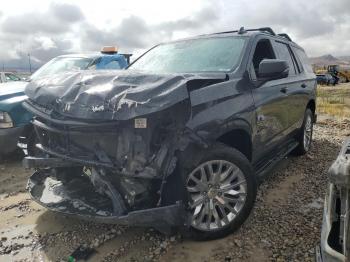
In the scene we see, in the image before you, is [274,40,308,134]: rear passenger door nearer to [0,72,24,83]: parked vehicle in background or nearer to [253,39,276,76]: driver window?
[253,39,276,76]: driver window

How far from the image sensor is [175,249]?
11.1ft

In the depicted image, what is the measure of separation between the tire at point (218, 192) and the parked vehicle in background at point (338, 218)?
4.27 feet

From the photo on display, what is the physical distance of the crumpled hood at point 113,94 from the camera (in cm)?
296

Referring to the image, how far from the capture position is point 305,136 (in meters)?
6.39

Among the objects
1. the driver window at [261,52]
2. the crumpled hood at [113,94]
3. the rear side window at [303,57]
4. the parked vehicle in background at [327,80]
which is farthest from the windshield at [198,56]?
the parked vehicle in background at [327,80]

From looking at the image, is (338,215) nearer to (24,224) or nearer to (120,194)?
(120,194)

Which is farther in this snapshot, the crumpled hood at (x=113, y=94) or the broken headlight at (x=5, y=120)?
the broken headlight at (x=5, y=120)

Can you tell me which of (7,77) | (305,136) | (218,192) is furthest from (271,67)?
(7,77)

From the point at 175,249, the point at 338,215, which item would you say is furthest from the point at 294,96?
the point at 338,215

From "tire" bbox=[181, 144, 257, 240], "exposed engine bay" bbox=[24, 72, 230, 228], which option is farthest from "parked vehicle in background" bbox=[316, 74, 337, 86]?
"exposed engine bay" bbox=[24, 72, 230, 228]

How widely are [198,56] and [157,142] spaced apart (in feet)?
5.15

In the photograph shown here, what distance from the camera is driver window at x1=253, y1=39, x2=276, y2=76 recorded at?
4316mm

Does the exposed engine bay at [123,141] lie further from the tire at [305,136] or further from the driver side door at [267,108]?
the tire at [305,136]

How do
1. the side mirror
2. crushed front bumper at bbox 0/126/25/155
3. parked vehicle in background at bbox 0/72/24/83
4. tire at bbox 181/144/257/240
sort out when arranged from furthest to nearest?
parked vehicle in background at bbox 0/72/24/83 < crushed front bumper at bbox 0/126/25/155 < the side mirror < tire at bbox 181/144/257/240
